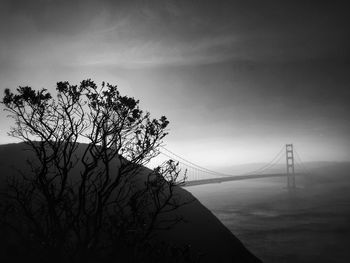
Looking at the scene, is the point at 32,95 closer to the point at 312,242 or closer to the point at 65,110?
the point at 65,110

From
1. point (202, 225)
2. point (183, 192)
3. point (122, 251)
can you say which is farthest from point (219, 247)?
point (122, 251)

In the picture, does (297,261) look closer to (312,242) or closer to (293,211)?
(312,242)

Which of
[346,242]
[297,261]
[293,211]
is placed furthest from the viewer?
[293,211]

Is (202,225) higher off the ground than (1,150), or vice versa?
(1,150)

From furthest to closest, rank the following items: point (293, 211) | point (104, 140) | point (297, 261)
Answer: point (293, 211)
point (297, 261)
point (104, 140)

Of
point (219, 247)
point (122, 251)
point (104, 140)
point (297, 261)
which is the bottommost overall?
point (297, 261)

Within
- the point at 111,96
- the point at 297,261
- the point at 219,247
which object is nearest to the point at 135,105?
the point at 111,96

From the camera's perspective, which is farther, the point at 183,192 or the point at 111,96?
the point at 183,192
